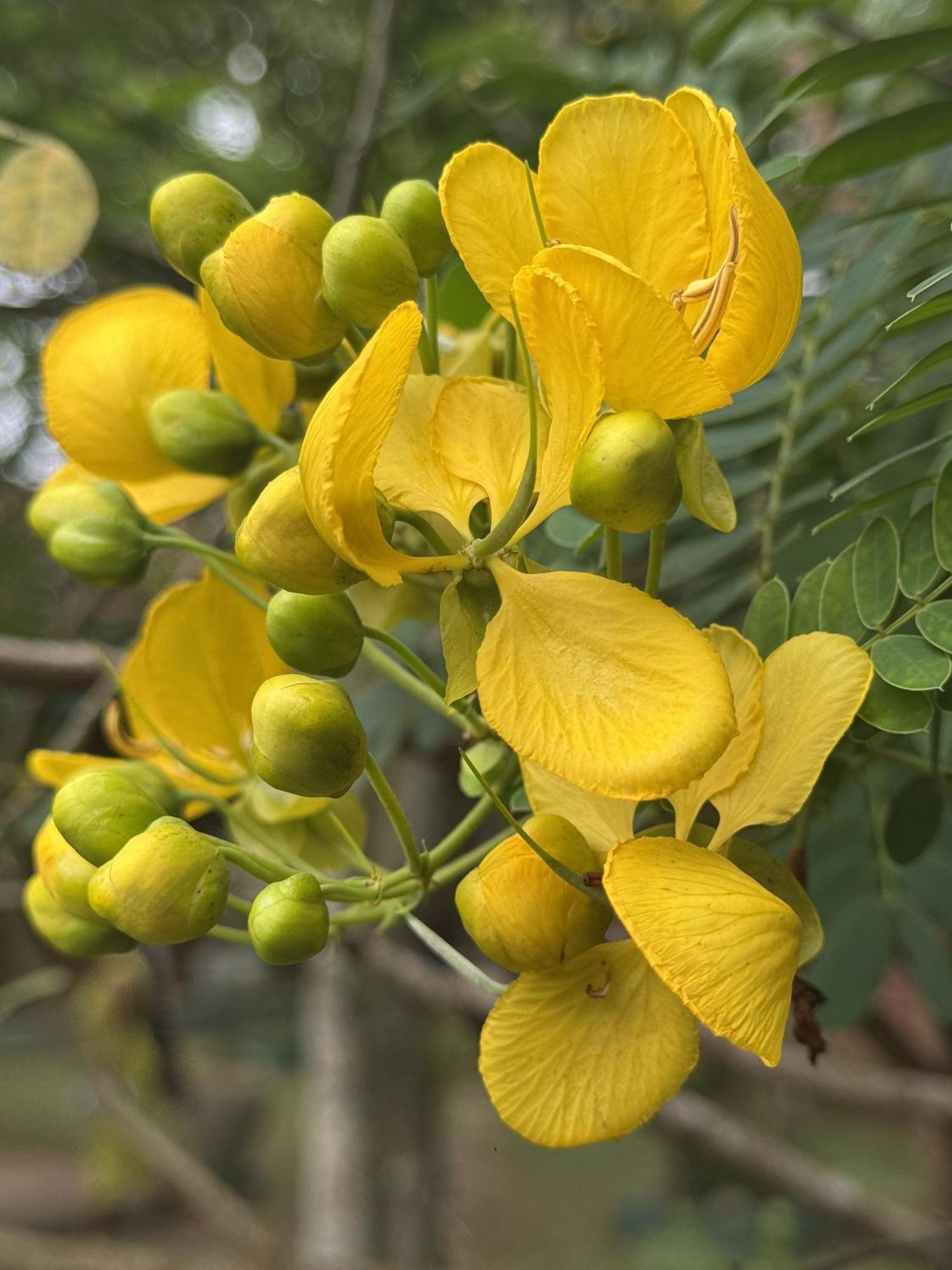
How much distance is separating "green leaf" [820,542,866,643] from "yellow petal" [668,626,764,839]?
9 centimetres

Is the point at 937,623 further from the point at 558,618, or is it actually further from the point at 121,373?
the point at 121,373

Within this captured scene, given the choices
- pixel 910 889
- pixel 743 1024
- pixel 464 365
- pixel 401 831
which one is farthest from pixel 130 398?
pixel 910 889

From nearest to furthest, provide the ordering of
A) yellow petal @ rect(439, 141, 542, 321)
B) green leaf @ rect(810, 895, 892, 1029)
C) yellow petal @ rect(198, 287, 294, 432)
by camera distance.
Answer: yellow petal @ rect(439, 141, 542, 321) → yellow petal @ rect(198, 287, 294, 432) → green leaf @ rect(810, 895, 892, 1029)

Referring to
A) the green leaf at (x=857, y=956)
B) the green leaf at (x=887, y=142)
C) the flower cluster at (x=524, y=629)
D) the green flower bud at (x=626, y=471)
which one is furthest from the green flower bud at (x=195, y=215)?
the green leaf at (x=857, y=956)

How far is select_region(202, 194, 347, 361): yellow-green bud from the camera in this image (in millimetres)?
492

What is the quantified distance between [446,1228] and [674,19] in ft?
7.73

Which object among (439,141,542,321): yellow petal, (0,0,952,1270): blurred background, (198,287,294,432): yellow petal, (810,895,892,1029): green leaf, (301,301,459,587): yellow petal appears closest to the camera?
(301,301,459,587): yellow petal

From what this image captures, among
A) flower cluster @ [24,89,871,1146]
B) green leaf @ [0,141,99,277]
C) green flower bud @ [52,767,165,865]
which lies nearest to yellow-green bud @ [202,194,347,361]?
flower cluster @ [24,89,871,1146]

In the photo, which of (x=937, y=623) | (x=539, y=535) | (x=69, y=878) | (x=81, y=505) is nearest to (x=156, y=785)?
(x=69, y=878)

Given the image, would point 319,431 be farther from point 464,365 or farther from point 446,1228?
point 446,1228

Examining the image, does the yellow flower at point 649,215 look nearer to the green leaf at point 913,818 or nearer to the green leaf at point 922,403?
the green leaf at point 922,403

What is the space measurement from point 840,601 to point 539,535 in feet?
0.68

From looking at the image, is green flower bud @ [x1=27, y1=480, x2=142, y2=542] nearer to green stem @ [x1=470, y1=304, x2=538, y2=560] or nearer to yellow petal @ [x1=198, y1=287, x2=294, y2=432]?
yellow petal @ [x1=198, y1=287, x2=294, y2=432]

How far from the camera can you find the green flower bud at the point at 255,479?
65cm
